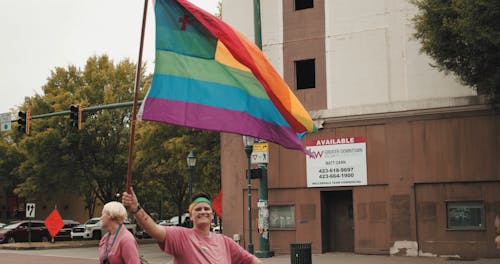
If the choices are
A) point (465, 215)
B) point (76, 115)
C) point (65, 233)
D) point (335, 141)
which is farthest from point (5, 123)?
point (465, 215)

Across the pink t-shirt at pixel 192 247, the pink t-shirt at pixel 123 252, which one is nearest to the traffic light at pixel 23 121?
the pink t-shirt at pixel 123 252

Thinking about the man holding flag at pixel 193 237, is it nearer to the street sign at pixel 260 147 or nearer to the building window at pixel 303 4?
the street sign at pixel 260 147

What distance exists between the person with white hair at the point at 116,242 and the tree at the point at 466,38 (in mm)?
12073

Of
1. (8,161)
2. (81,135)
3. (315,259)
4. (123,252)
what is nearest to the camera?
(123,252)

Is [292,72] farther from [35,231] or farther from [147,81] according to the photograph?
[35,231]

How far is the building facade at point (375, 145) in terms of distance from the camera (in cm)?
2153

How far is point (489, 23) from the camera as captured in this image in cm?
1623

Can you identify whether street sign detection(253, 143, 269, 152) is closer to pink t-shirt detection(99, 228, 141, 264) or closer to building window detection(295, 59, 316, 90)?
building window detection(295, 59, 316, 90)

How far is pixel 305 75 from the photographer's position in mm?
27016

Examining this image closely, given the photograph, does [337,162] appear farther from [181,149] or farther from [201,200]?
[201,200]

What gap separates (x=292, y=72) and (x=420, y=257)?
817 cm

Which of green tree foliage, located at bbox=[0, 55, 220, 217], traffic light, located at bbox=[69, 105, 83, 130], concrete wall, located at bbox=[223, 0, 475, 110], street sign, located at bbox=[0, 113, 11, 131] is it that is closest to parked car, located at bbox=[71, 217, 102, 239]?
green tree foliage, located at bbox=[0, 55, 220, 217]

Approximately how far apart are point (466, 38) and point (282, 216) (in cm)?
1063

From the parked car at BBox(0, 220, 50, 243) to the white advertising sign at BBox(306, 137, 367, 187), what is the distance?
20962mm
